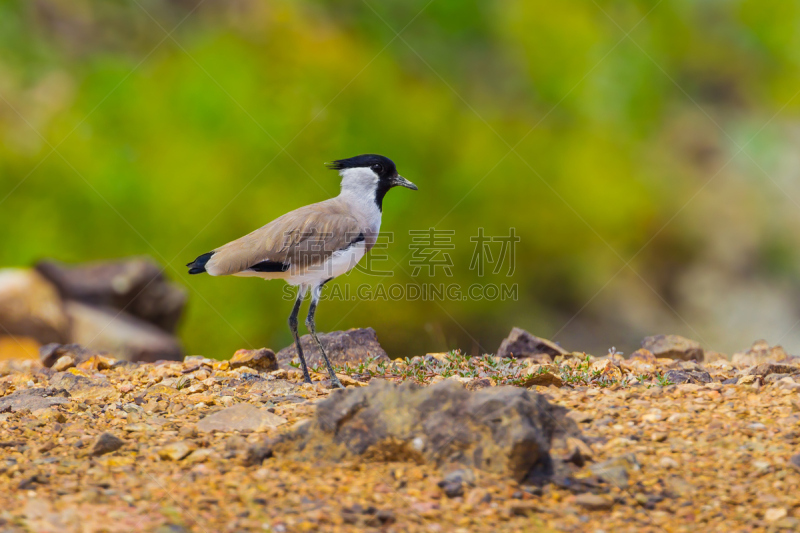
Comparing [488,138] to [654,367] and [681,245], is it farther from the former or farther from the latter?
[654,367]

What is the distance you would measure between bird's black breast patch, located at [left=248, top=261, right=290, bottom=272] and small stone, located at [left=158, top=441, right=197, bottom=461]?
2.34m

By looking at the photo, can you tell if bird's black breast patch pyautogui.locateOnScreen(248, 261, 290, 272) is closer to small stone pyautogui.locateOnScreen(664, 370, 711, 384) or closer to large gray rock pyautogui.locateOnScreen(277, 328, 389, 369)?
large gray rock pyautogui.locateOnScreen(277, 328, 389, 369)

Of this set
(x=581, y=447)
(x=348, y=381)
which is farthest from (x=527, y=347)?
(x=581, y=447)

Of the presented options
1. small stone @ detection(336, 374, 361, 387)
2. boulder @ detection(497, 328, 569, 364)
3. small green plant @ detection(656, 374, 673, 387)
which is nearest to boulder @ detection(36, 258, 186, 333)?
small stone @ detection(336, 374, 361, 387)

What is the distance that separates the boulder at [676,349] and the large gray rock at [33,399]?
14.7 feet

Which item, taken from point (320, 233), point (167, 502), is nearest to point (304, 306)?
point (320, 233)

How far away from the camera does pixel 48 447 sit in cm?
404

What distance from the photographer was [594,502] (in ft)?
11.2

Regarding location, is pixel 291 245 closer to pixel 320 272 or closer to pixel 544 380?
pixel 320 272

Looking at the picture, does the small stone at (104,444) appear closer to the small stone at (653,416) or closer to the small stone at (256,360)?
the small stone at (256,360)

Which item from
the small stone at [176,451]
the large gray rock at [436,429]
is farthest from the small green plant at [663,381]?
the small stone at [176,451]

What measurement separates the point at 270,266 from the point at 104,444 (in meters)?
2.42

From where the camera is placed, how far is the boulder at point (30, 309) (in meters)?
7.80

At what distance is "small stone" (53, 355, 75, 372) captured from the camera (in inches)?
248
